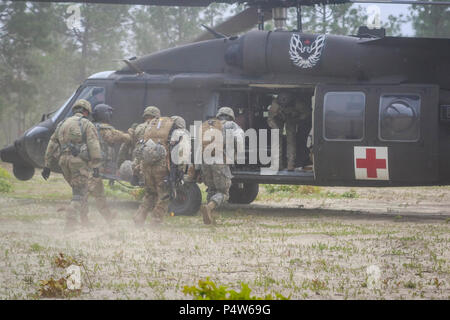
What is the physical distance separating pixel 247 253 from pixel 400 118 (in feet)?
14.1

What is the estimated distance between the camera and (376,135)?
10.6 meters

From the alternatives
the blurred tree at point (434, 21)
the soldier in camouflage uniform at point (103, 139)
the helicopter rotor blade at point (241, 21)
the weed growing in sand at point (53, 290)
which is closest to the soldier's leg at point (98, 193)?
the soldier in camouflage uniform at point (103, 139)

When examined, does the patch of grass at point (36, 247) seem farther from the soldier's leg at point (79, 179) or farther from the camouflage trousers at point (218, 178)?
the camouflage trousers at point (218, 178)

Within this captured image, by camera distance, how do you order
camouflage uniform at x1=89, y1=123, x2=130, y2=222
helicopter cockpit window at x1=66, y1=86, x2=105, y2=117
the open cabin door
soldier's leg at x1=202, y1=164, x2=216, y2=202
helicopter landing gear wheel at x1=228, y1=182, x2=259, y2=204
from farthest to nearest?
1. helicopter landing gear wheel at x1=228, y1=182, x2=259, y2=204
2. helicopter cockpit window at x1=66, y1=86, x2=105, y2=117
3. the open cabin door
4. soldier's leg at x1=202, y1=164, x2=216, y2=202
5. camouflage uniform at x1=89, y1=123, x2=130, y2=222

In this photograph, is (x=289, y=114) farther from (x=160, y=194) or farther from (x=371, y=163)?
(x=160, y=194)

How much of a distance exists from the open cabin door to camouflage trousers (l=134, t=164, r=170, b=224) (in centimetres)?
273

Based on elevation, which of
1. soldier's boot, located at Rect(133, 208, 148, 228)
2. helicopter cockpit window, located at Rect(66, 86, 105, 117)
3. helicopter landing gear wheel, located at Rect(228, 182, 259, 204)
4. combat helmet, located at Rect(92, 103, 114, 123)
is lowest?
helicopter landing gear wheel, located at Rect(228, 182, 259, 204)

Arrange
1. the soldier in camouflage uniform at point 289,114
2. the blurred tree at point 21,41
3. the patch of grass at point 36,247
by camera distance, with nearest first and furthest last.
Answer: the patch of grass at point 36,247 → the soldier in camouflage uniform at point 289,114 → the blurred tree at point 21,41

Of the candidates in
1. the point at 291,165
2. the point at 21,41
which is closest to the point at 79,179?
the point at 291,165

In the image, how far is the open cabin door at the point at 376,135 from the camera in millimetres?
10453

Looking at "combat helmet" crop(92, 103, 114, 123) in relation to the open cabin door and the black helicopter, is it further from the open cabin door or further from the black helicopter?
the open cabin door

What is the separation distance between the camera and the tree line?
2847 cm

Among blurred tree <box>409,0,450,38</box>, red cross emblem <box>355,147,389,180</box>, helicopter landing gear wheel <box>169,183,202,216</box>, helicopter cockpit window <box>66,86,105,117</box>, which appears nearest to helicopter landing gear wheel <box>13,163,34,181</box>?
helicopter cockpit window <box>66,86,105,117</box>

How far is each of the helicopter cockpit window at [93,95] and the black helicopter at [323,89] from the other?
0.02 meters
